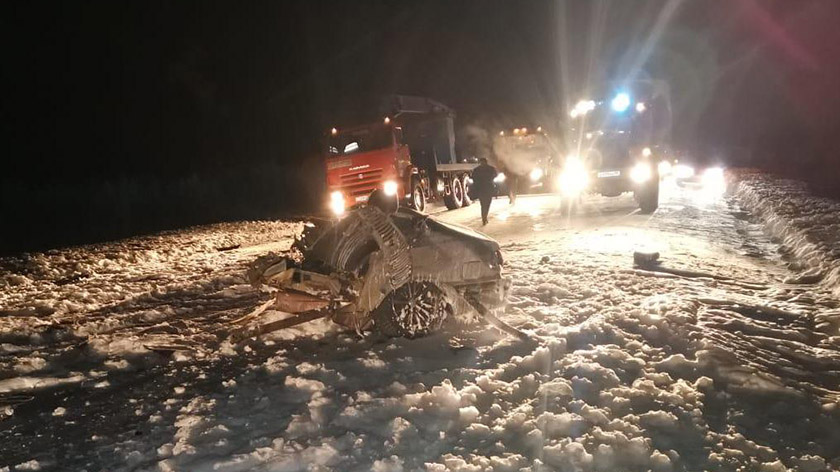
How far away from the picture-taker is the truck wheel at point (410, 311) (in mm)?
5309

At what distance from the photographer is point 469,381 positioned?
4.37 m

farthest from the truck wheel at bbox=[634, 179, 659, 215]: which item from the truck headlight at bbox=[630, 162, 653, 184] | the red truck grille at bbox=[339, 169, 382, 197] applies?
the red truck grille at bbox=[339, 169, 382, 197]

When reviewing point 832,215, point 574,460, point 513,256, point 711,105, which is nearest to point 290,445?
point 574,460

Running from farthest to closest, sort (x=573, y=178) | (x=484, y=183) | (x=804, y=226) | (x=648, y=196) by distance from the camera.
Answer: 1. (x=573, y=178)
2. (x=648, y=196)
3. (x=484, y=183)
4. (x=804, y=226)

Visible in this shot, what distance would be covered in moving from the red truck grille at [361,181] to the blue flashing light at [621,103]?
6.73 m

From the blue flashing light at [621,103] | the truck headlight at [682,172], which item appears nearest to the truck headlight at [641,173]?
the blue flashing light at [621,103]

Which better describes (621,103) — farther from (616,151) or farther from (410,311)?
(410,311)

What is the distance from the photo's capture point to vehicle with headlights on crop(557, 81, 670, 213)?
13953 millimetres

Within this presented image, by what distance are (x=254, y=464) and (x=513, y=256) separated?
6.65 metres

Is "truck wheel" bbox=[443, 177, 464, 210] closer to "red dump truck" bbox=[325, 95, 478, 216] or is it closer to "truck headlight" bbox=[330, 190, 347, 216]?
"red dump truck" bbox=[325, 95, 478, 216]

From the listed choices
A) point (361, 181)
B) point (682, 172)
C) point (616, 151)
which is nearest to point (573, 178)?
point (616, 151)

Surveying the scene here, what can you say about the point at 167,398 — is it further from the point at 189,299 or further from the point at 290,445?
the point at 189,299

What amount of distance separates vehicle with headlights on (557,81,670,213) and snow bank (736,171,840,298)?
9.33 feet

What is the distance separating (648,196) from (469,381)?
11.2 metres
